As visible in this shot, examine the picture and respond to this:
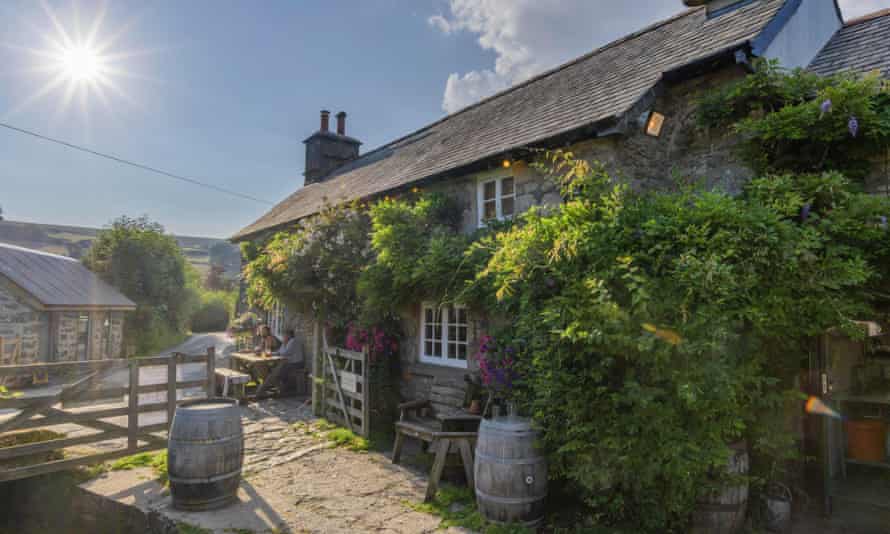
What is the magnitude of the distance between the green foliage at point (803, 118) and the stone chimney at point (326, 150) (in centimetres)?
1745

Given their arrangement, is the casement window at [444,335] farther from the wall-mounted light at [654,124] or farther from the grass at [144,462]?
the grass at [144,462]

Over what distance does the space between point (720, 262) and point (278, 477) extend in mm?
5574

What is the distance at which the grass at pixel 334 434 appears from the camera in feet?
25.4

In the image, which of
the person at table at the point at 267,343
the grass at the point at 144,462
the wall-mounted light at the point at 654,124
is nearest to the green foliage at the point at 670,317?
the wall-mounted light at the point at 654,124

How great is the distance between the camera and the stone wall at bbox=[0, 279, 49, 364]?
1570cm

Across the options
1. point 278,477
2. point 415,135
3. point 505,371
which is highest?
point 415,135

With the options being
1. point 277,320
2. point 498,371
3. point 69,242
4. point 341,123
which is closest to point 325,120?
point 341,123

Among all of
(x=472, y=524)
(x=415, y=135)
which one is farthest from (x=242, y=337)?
(x=472, y=524)

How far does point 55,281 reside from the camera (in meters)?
19.2

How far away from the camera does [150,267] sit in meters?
26.0

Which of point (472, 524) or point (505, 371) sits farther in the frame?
point (505, 371)

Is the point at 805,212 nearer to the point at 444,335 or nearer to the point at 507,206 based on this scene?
the point at 507,206

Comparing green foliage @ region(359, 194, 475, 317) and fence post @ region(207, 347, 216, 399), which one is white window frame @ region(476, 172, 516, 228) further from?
fence post @ region(207, 347, 216, 399)

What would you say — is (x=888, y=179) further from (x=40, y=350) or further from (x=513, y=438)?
(x=40, y=350)
